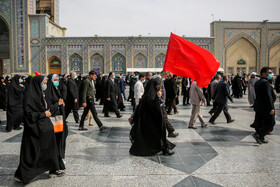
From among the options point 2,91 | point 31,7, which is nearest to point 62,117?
point 2,91

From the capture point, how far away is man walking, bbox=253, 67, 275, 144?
4805 mm

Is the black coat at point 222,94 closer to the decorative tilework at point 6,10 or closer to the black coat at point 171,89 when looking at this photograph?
the black coat at point 171,89

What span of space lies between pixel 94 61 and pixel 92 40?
2.22 metres

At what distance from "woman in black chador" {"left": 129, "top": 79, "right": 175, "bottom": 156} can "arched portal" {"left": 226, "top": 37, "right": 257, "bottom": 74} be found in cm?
2508

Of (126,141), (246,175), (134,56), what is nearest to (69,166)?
(126,141)

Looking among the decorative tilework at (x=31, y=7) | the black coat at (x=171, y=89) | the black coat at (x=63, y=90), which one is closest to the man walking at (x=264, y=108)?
the black coat at (x=171, y=89)

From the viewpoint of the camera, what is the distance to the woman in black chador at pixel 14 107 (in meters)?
6.28

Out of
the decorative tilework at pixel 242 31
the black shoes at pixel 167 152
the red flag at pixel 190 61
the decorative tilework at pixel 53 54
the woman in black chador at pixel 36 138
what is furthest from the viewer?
the decorative tilework at pixel 242 31

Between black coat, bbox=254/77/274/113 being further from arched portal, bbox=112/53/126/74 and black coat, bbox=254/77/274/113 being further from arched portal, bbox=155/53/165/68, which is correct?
arched portal, bbox=112/53/126/74

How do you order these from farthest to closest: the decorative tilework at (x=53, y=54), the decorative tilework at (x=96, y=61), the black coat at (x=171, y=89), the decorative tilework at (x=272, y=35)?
1. the decorative tilework at (x=272, y=35)
2. the decorative tilework at (x=96, y=61)
3. the decorative tilework at (x=53, y=54)
4. the black coat at (x=171, y=89)

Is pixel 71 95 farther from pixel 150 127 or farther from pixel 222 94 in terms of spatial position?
pixel 222 94

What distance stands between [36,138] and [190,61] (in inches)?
104

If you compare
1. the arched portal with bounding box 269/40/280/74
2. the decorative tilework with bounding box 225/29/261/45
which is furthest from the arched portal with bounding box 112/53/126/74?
the arched portal with bounding box 269/40/280/74

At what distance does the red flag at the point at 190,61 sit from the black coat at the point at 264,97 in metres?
1.47
